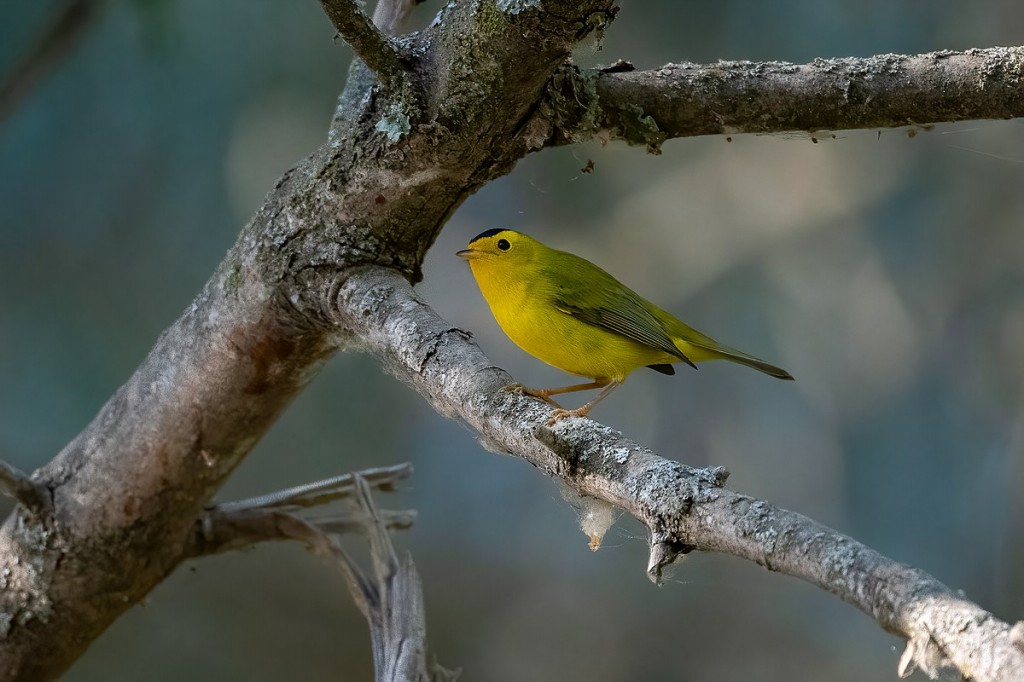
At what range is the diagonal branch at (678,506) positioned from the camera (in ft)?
1.94

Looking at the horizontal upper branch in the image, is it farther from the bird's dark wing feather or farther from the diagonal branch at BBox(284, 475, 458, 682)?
the diagonal branch at BBox(284, 475, 458, 682)

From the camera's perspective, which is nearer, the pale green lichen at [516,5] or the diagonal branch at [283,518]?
the pale green lichen at [516,5]

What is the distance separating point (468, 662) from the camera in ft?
9.98

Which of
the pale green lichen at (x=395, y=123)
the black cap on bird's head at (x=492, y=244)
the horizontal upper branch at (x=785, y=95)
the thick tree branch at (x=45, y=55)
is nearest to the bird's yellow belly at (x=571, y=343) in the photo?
the black cap on bird's head at (x=492, y=244)

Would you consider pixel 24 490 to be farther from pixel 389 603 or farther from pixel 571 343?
pixel 571 343

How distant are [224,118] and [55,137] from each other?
509mm

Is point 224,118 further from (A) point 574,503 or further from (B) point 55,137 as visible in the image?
(A) point 574,503

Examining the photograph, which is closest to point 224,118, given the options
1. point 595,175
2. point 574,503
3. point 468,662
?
point 595,175

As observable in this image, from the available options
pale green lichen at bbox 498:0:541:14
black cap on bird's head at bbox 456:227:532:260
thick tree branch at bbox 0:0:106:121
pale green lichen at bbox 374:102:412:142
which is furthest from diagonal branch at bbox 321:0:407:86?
thick tree branch at bbox 0:0:106:121

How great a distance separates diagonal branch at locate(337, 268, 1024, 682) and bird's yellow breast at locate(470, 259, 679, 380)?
0.60 meters

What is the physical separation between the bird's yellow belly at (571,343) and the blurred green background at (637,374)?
111 centimetres

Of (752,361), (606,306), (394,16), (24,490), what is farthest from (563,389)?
(24,490)

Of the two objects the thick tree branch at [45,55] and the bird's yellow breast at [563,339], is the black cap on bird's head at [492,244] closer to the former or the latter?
the bird's yellow breast at [563,339]

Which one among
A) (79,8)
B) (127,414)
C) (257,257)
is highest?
(79,8)
